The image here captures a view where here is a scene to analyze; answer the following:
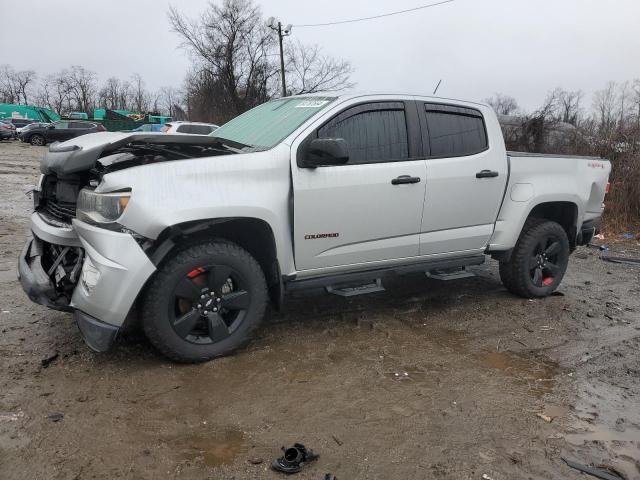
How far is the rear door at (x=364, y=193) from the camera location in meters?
3.89

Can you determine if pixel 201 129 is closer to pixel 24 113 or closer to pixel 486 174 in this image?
pixel 486 174

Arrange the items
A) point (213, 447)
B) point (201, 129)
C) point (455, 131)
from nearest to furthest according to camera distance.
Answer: point (213, 447), point (455, 131), point (201, 129)

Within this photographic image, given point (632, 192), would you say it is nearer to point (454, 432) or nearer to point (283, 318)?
point (283, 318)

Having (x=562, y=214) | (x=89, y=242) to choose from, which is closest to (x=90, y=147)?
(x=89, y=242)

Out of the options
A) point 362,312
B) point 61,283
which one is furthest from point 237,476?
point 362,312

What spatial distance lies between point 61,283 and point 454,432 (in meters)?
2.66

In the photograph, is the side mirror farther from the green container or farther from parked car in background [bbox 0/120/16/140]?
the green container

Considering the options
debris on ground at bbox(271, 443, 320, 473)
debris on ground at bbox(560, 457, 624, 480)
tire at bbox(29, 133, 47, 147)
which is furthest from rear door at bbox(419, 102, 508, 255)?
tire at bbox(29, 133, 47, 147)

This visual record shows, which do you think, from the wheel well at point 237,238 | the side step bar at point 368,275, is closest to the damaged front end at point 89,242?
the wheel well at point 237,238

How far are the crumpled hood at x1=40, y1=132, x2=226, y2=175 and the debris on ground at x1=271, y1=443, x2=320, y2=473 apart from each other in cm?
217

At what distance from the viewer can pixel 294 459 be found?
2.65 meters

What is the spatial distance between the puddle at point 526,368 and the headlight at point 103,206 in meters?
2.74

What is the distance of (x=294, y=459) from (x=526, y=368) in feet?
6.84

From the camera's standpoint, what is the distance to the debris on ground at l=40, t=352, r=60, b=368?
11.7 ft
